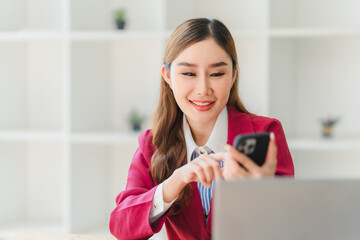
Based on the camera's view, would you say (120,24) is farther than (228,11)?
No

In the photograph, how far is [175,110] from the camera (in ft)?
5.25

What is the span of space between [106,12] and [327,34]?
1323mm

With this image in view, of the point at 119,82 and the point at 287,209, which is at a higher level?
the point at 119,82

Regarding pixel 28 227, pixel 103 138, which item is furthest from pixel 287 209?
pixel 28 227

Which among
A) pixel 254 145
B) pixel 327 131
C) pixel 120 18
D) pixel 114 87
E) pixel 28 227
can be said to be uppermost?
pixel 120 18

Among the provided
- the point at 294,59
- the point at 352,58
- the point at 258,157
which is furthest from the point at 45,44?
the point at 258,157

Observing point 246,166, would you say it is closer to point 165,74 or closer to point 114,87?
point 165,74

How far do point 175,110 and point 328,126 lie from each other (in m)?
1.38

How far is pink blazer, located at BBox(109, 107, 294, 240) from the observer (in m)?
1.39

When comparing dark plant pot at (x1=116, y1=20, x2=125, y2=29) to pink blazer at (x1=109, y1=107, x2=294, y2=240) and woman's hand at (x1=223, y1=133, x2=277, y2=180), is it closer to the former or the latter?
pink blazer at (x1=109, y1=107, x2=294, y2=240)

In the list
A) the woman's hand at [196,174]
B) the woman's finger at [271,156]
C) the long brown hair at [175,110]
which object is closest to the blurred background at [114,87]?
the long brown hair at [175,110]

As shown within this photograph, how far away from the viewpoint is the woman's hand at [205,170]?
3.91 feet

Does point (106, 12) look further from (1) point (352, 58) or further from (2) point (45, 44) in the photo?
(1) point (352, 58)

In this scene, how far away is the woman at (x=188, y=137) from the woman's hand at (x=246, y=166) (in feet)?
0.47
